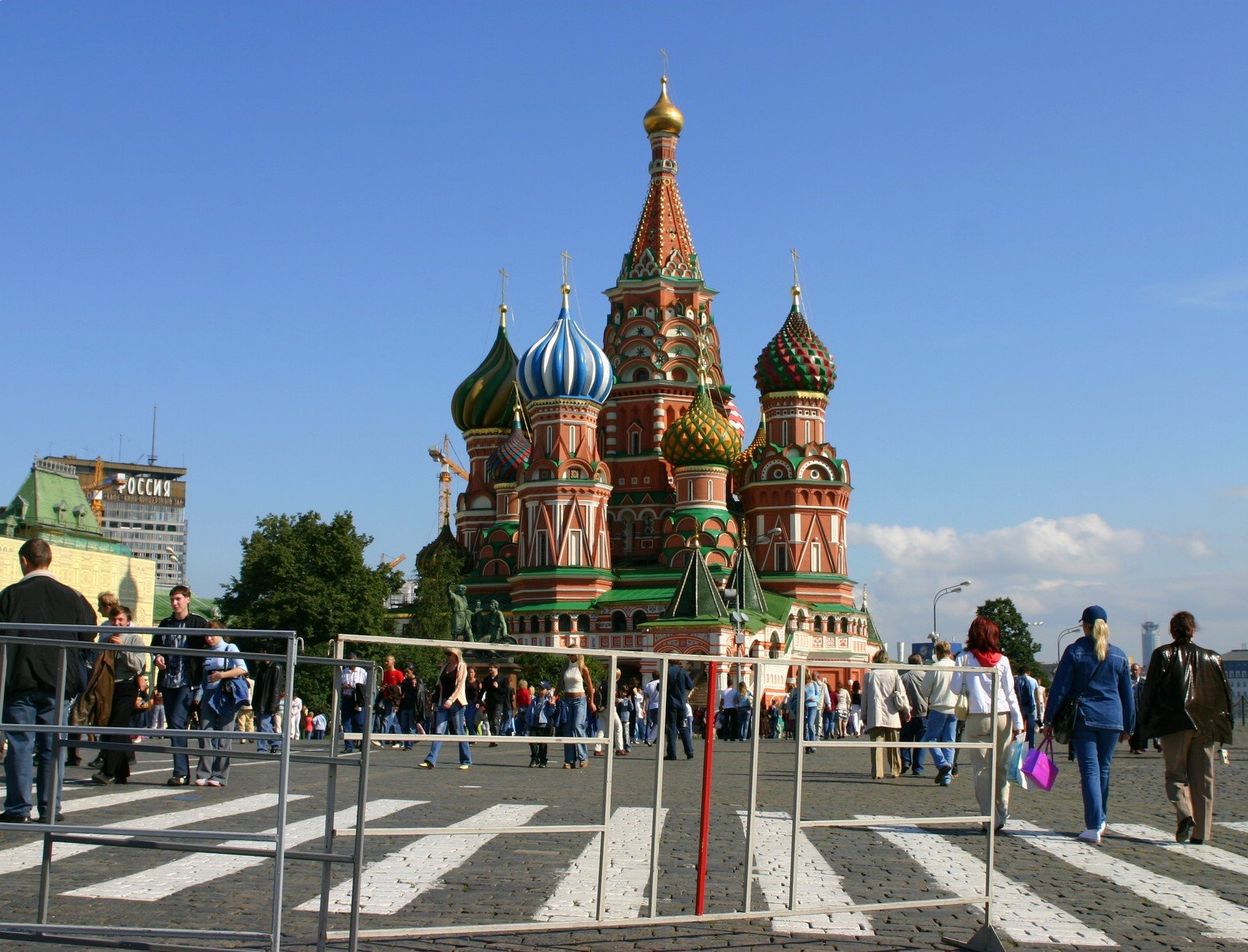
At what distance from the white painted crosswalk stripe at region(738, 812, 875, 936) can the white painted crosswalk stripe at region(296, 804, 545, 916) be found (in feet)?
4.32

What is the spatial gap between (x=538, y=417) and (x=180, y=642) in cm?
5623

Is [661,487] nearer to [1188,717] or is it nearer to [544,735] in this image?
[544,735]

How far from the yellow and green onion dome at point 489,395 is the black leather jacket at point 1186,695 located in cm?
6648

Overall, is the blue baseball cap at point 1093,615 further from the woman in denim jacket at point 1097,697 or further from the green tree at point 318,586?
the green tree at point 318,586

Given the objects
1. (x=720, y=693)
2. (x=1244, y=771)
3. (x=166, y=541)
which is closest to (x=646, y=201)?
(x=720, y=693)

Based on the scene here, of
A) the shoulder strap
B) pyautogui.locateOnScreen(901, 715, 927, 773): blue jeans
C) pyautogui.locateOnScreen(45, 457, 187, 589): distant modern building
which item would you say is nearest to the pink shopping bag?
the shoulder strap

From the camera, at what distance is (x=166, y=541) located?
595 ft

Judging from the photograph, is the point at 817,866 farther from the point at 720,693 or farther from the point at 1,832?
the point at 720,693

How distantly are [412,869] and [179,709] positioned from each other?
4.71 m

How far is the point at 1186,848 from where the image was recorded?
33.7 feet

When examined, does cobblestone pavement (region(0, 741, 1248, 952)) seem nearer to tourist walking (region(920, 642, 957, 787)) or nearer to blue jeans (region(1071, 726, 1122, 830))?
blue jeans (region(1071, 726, 1122, 830))

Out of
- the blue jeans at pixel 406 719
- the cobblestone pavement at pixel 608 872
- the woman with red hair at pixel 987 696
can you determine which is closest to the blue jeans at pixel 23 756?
the cobblestone pavement at pixel 608 872

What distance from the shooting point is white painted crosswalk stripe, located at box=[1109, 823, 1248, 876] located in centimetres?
938

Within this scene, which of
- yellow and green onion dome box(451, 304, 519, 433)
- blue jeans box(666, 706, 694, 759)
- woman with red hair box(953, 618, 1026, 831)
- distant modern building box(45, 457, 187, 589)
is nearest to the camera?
woman with red hair box(953, 618, 1026, 831)
